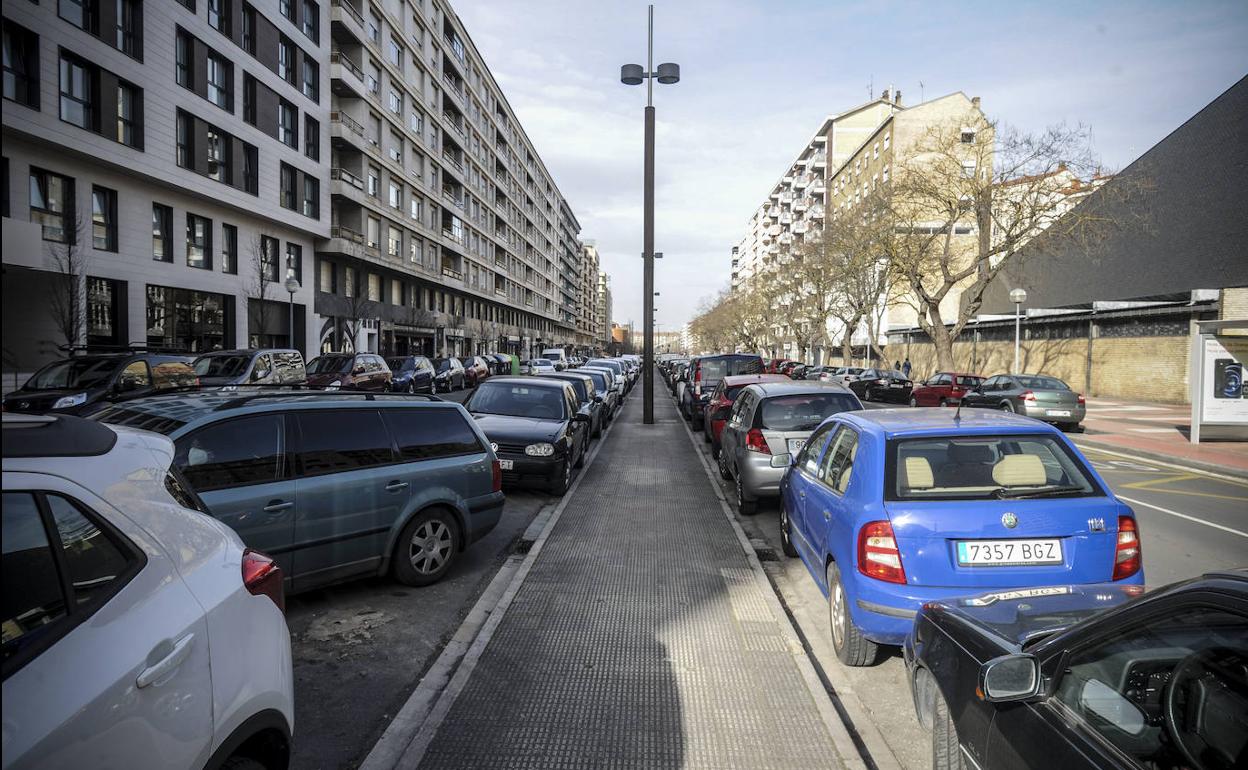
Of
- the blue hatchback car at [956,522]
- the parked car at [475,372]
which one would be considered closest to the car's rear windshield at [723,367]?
the blue hatchback car at [956,522]

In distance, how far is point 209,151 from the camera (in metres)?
24.9

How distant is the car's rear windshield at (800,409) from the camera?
8055mm

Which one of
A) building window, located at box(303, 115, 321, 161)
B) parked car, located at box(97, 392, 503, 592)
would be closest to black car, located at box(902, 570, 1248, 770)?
parked car, located at box(97, 392, 503, 592)

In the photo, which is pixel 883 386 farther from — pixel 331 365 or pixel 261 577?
pixel 261 577

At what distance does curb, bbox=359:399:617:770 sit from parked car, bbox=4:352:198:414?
28.4 ft

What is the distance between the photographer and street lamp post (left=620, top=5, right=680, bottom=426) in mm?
16922

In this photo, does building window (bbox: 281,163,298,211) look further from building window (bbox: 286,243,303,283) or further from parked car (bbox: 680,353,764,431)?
parked car (bbox: 680,353,764,431)

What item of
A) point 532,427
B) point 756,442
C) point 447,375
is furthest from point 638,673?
point 447,375

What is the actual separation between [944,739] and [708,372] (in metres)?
16.8

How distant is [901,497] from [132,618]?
11.8 feet

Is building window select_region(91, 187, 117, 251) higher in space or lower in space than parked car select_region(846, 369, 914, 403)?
higher

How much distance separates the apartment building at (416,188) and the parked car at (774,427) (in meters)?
29.4

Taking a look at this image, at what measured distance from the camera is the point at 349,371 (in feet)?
65.4

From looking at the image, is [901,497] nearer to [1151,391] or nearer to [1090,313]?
[1151,391]
